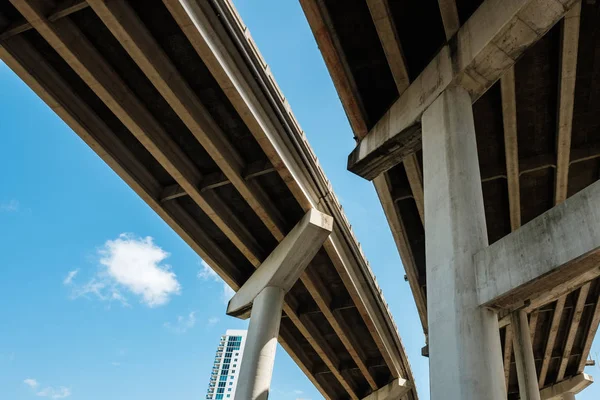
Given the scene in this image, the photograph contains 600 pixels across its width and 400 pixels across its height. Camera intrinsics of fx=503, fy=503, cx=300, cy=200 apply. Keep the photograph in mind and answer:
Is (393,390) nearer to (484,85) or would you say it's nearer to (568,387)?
(568,387)

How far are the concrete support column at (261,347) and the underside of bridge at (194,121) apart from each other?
222 cm

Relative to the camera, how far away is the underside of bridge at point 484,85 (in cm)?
1035

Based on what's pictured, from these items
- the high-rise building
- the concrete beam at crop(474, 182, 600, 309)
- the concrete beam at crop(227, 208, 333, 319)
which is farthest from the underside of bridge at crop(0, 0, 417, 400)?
the high-rise building

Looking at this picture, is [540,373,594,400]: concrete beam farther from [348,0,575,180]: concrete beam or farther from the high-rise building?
the high-rise building

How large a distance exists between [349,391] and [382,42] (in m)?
23.2

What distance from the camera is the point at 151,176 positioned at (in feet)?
54.4

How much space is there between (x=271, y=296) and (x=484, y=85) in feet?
32.0

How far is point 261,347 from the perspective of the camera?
1591cm

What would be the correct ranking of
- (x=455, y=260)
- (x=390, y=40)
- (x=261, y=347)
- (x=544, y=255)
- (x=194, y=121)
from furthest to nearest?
(x=261, y=347), (x=194, y=121), (x=390, y=40), (x=455, y=260), (x=544, y=255)

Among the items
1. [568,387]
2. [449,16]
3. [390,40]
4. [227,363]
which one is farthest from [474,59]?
[227,363]

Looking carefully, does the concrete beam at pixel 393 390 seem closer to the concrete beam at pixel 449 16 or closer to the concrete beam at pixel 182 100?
the concrete beam at pixel 182 100

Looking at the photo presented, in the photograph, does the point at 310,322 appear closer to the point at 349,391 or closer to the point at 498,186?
the point at 349,391

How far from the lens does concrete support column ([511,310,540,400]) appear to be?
60.4 feet

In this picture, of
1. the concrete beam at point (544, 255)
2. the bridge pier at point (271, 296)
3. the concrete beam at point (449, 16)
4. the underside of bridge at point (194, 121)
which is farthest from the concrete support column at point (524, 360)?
the concrete beam at point (544, 255)
